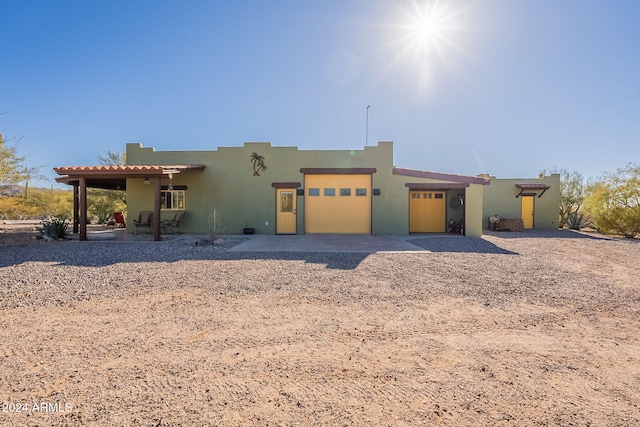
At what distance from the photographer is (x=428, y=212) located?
50.5ft

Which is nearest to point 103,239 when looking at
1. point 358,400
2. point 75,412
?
point 75,412

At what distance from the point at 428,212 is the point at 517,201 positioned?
7791mm

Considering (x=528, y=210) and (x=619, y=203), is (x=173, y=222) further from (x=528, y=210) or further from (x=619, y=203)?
(x=619, y=203)

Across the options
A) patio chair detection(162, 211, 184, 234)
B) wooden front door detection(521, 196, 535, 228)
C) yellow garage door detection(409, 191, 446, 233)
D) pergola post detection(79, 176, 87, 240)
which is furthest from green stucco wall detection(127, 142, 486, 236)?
wooden front door detection(521, 196, 535, 228)

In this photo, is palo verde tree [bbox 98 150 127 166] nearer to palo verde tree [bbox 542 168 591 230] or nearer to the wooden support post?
the wooden support post

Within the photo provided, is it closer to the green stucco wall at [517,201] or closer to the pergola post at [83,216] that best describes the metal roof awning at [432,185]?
the green stucco wall at [517,201]

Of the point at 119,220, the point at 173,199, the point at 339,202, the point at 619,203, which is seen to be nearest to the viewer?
the point at 339,202

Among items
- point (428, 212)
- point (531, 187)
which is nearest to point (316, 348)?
point (428, 212)

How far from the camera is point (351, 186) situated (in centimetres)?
1377

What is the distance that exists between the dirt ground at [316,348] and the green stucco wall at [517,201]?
1352 cm

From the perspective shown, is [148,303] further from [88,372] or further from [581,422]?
[581,422]

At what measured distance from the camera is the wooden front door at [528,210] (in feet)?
61.9

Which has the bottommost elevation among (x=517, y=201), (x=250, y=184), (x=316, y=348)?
(x=316, y=348)

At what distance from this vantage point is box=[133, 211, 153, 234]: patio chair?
13121mm
